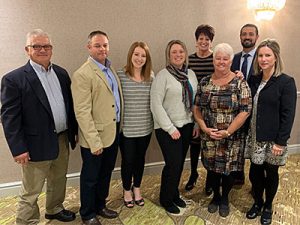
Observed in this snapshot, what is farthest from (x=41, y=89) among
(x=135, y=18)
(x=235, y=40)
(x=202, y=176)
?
(x=235, y=40)

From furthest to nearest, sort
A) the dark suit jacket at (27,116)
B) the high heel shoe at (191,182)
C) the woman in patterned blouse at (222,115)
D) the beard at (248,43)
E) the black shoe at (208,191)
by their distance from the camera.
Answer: the high heel shoe at (191,182)
the black shoe at (208,191)
the beard at (248,43)
the woman in patterned blouse at (222,115)
the dark suit jacket at (27,116)

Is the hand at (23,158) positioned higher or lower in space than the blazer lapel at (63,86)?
lower

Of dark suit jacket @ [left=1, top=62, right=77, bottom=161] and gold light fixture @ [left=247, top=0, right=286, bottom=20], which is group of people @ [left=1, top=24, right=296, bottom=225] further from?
gold light fixture @ [left=247, top=0, right=286, bottom=20]

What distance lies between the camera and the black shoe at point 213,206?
101 inches

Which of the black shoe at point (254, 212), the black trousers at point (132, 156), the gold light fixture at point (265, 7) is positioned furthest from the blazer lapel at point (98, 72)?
the gold light fixture at point (265, 7)

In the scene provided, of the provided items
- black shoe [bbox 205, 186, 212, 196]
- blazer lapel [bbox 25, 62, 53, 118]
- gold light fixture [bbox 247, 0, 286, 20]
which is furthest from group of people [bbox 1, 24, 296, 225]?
gold light fixture [bbox 247, 0, 286, 20]

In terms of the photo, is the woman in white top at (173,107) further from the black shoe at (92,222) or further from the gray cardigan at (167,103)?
the black shoe at (92,222)

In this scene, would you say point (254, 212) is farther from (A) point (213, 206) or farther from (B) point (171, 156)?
(B) point (171, 156)

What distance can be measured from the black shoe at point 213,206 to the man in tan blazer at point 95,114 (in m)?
1.02

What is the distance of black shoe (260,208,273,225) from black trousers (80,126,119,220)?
4.54ft

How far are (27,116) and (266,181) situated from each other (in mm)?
1993

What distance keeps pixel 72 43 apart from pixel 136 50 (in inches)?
33.2

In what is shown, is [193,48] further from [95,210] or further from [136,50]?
[95,210]

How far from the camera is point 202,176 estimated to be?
3299 millimetres
